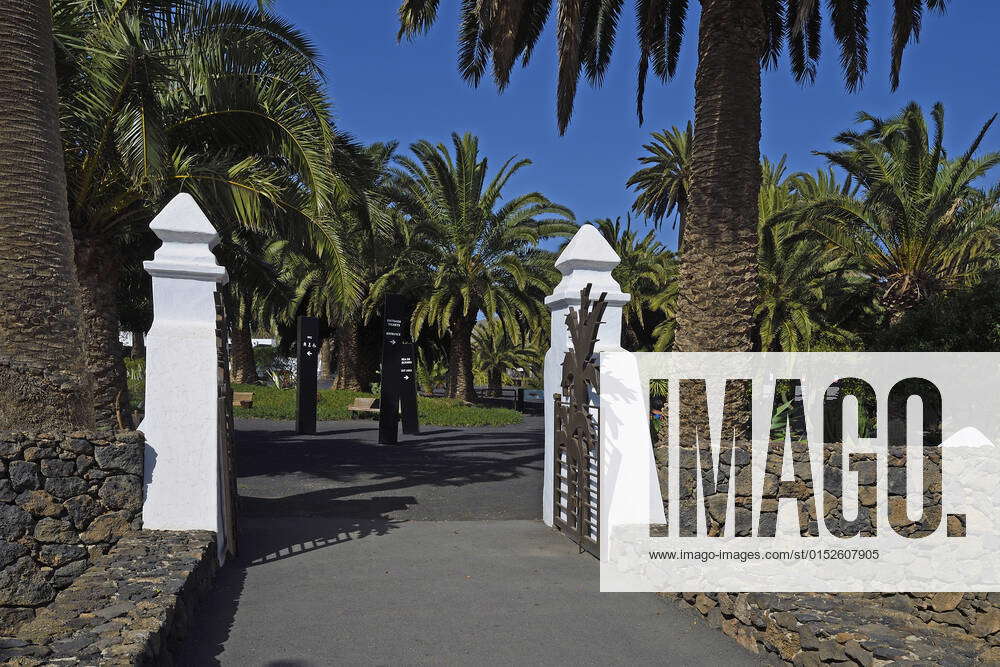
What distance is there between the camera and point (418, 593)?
5.68 m

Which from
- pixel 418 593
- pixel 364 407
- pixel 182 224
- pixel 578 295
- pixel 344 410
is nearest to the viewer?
pixel 418 593

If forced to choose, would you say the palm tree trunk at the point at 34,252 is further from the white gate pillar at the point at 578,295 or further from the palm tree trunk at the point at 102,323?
the white gate pillar at the point at 578,295

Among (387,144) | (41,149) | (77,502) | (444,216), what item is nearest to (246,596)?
(77,502)

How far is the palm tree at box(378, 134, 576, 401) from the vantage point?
77.6ft

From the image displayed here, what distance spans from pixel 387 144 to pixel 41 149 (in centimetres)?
2307

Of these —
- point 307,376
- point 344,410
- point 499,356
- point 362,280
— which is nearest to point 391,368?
point 362,280

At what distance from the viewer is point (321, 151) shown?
959 cm

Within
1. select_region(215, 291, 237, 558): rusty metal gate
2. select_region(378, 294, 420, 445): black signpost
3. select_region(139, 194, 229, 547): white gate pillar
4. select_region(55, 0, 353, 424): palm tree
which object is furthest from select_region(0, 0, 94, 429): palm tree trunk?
select_region(378, 294, 420, 445): black signpost

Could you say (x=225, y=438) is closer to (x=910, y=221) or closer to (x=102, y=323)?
(x=102, y=323)

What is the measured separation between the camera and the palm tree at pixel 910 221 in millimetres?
17312

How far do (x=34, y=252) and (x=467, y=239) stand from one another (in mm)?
17909

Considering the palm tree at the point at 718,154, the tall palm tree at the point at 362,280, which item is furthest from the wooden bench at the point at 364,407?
the palm tree at the point at 718,154

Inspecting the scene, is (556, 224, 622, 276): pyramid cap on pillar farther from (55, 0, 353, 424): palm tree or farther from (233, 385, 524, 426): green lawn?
(233, 385, 524, 426): green lawn

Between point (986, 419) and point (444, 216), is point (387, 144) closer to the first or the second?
point (444, 216)
